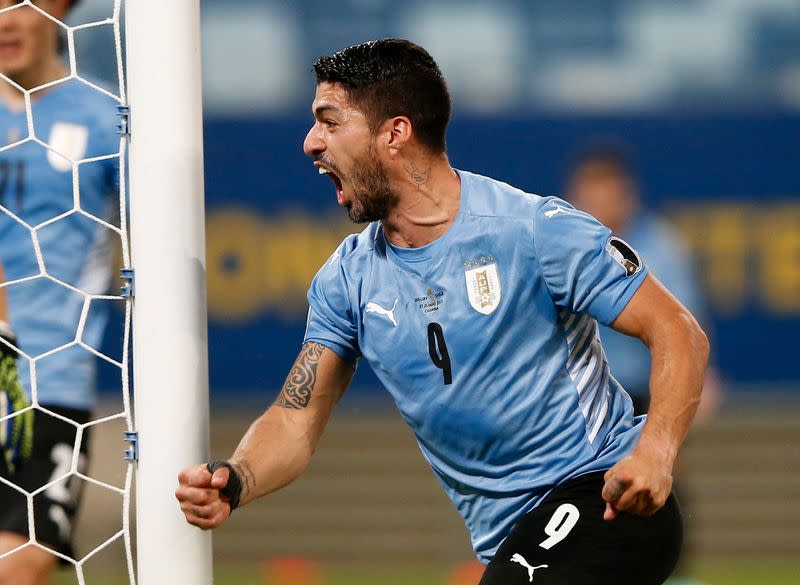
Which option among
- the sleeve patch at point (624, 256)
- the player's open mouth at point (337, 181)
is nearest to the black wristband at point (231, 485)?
the player's open mouth at point (337, 181)

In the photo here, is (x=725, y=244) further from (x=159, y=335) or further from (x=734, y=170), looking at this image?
(x=159, y=335)

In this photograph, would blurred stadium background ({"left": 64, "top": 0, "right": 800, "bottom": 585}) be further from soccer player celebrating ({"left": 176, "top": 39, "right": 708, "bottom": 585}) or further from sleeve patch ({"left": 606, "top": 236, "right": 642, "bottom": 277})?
sleeve patch ({"left": 606, "top": 236, "right": 642, "bottom": 277})

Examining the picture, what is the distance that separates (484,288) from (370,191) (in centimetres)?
38

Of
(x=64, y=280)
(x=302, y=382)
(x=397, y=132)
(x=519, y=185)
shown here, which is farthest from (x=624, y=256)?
(x=519, y=185)

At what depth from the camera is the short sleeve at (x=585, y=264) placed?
3.16 meters

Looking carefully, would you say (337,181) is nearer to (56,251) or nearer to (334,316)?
(334,316)

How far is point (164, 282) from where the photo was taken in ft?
10.7

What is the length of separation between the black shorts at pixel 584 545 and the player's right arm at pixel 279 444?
0.55m

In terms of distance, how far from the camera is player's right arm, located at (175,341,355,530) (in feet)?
9.86

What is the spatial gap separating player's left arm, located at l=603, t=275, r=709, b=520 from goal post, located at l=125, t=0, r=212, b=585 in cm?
97

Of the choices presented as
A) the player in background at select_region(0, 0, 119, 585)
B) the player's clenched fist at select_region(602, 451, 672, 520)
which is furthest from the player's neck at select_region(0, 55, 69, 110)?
the player's clenched fist at select_region(602, 451, 672, 520)

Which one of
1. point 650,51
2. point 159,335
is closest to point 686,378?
point 159,335

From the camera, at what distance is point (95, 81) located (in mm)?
3789

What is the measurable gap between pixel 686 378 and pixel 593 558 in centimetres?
45
